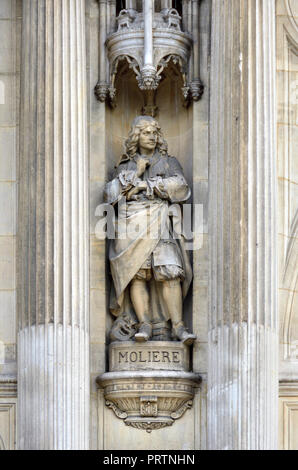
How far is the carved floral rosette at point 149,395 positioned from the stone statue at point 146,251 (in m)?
0.44

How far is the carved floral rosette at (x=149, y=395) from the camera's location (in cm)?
2158

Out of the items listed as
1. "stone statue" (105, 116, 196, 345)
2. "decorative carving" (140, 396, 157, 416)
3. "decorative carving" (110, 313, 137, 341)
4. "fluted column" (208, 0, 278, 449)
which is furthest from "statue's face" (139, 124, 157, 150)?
"decorative carving" (140, 396, 157, 416)

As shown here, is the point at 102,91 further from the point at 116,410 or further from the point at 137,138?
the point at 116,410

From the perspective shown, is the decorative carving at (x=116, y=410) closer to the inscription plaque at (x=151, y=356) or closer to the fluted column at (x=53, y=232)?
the inscription plaque at (x=151, y=356)

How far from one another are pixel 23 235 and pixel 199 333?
88.8 inches

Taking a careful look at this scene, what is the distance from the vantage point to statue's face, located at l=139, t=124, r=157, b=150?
22.1m

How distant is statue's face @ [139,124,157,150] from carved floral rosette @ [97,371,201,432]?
2.59 m

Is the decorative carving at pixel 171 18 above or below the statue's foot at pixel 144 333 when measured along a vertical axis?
above

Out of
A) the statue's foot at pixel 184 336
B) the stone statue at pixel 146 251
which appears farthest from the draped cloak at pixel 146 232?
the statue's foot at pixel 184 336

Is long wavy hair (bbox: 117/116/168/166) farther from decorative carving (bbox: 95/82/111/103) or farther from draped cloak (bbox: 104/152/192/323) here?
decorative carving (bbox: 95/82/111/103)

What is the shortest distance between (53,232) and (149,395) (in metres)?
2.10

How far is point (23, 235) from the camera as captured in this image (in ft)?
70.4

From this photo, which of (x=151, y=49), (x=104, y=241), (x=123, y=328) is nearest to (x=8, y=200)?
(x=104, y=241)
